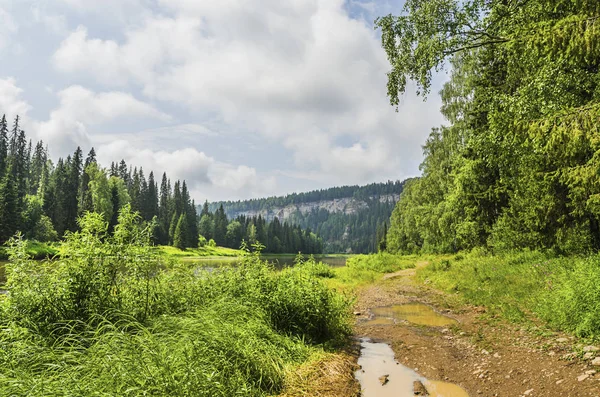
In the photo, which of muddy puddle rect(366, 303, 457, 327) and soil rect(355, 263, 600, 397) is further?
muddy puddle rect(366, 303, 457, 327)

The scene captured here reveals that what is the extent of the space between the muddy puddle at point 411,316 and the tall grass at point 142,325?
163 inches

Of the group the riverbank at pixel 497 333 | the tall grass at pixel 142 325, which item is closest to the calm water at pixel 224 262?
the tall grass at pixel 142 325

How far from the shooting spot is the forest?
60.5m

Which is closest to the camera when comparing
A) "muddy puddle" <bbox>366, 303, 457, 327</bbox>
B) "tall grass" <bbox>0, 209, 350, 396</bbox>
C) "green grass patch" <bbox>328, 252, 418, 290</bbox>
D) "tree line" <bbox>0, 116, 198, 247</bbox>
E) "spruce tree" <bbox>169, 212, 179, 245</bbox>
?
"tall grass" <bbox>0, 209, 350, 396</bbox>

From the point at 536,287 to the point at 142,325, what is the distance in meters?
12.2

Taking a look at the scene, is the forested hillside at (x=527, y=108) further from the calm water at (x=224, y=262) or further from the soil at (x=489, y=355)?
the calm water at (x=224, y=262)

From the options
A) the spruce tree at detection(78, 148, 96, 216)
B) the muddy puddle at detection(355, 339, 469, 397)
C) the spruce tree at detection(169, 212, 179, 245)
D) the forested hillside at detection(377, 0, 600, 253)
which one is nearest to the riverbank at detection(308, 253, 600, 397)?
the muddy puddle at detection(355, 339, 469, 397)

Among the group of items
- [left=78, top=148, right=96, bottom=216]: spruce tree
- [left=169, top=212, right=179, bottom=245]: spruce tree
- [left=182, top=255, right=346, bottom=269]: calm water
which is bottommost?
[left=182, top=255, right=346, bottom=269]: calm water

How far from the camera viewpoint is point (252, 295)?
26.5 feet

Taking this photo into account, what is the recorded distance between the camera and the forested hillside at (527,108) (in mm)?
7453

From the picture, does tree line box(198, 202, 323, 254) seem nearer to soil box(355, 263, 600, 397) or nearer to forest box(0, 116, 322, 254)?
forest box(0, 116, 322, 254)

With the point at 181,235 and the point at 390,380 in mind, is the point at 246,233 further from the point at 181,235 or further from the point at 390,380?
the point at 390,380

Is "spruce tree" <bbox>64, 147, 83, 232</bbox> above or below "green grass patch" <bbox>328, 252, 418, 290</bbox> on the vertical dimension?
above

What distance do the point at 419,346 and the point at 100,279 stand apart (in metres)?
7.63
